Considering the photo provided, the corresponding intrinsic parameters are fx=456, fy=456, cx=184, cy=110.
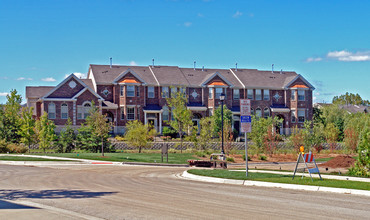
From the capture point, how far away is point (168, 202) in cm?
1266

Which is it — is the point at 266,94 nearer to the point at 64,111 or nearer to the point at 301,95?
the point at 301,95

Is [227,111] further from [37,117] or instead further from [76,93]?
[37,117]

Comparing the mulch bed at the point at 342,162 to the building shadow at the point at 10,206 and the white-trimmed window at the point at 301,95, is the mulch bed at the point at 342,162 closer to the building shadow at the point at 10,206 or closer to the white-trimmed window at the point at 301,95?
the building shadow at the point at 10,206

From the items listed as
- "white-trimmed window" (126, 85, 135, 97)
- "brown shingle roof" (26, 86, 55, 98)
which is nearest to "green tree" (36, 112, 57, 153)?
"brown shingle roof" (26, 86, 55, 98)

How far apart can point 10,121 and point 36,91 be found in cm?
1572

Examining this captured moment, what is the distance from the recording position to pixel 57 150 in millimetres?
43656

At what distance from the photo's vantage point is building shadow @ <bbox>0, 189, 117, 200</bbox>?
44.9ft

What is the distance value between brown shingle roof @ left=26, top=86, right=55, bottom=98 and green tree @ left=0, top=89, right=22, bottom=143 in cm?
1252

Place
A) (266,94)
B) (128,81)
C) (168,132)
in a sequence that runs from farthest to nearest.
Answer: (266,94) → (128,81) → (168,132)

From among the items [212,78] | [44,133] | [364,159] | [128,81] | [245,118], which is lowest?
[364,159]

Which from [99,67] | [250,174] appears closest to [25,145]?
[99,67]

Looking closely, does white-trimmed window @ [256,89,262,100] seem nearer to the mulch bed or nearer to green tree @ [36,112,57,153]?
green tree @ [36,112,57,153]

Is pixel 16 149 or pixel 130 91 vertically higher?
pixel 130 91

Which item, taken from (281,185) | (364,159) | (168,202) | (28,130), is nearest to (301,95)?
(28,130)
